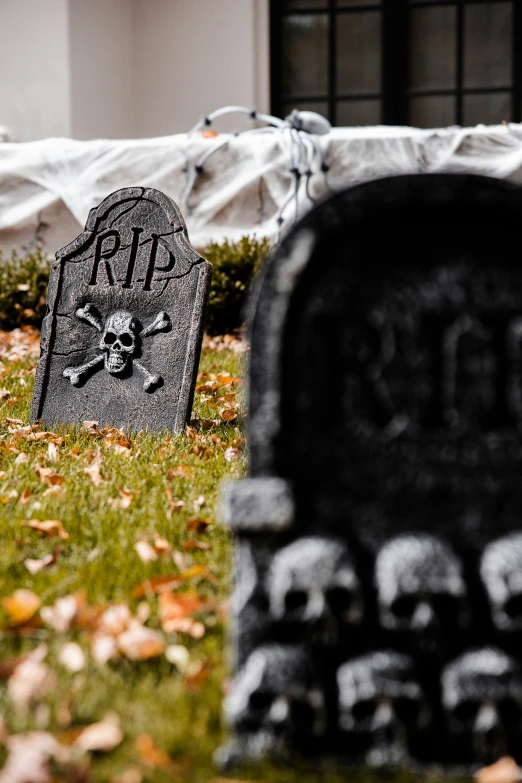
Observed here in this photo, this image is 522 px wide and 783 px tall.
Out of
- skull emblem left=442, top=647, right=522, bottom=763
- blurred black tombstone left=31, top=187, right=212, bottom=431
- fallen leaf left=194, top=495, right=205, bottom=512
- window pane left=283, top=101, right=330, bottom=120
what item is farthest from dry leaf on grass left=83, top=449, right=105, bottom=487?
window pane left=283, top=101, right=330, bottom=120

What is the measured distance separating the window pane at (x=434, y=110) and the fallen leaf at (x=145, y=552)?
793 cm

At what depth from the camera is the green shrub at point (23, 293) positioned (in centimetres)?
676

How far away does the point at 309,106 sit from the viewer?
9.45 m

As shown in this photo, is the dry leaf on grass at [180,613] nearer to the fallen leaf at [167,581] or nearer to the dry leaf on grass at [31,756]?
the fallen leaf at [167,581]

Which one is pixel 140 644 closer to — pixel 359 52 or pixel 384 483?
pixel 384 483

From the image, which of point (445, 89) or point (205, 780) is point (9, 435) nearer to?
point (205, 780)

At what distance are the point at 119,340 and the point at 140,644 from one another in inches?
82.8

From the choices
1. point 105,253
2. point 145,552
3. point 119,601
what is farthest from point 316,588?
point 105,253

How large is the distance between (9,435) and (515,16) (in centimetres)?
757

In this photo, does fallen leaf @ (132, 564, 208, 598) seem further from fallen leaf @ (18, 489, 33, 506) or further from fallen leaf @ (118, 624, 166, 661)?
fallen leaf @ (18, 489, 33, 506)

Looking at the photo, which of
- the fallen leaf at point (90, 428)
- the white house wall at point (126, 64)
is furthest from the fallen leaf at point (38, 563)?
the white house wall at point (126, 64)

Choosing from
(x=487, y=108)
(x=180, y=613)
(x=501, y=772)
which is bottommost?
(x=501, y=772)

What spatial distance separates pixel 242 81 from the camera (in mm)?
9047

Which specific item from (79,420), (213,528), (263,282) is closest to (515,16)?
(79,420)
